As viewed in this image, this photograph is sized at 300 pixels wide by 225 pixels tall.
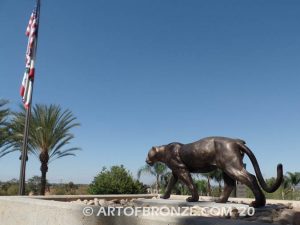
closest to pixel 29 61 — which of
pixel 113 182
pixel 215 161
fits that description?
pixel 113 182

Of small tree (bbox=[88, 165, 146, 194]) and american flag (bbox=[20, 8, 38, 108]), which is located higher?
american flag (bbox=[20, 8, 38, 108])

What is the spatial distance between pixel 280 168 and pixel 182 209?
74.4 inches

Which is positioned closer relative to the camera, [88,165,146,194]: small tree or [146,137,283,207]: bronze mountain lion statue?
[146,137,283,207]: bronze mountain lion statue

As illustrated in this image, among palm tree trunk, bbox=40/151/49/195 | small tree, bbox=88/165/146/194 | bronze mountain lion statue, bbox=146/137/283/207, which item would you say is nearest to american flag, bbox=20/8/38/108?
small tree, bbox=88/165/146/194

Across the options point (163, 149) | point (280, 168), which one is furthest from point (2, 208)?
point (280, 168)

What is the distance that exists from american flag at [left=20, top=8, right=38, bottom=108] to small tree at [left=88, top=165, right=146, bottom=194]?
3.56m

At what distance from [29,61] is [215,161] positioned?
868 cm

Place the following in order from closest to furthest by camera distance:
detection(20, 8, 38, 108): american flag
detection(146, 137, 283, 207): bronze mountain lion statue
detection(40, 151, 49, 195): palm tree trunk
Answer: detection(146, 137, 283, 207): bronze mountain lion statue → detection(20, 8, 38, 108): american flag → detection(40, 151, 49, 195): palm tree trunk

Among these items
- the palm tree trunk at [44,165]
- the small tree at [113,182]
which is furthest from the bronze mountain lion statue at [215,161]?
the palm tree trunk at [44,165]

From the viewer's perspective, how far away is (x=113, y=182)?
13117 mm

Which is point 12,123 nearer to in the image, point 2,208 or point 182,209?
point 2,208

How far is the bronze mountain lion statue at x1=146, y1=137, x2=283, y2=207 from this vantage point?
21.1 ft

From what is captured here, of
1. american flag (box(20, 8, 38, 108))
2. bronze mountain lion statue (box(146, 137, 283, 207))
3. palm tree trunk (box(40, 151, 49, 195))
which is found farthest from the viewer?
palm tree trunk (box(40, 151, 49, 195))

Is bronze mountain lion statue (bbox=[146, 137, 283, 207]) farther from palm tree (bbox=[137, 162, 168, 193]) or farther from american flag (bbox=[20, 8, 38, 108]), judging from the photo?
palm tree (bbox=[137, 162, 168, 193])
